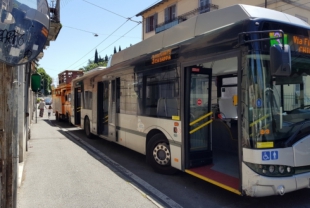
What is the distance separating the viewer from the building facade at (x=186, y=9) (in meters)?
16.8

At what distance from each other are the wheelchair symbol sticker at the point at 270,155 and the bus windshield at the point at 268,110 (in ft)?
0.29

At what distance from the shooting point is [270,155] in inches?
149

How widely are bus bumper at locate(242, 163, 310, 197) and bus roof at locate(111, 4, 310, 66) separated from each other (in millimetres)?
2342

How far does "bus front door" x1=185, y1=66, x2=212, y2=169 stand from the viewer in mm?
5230

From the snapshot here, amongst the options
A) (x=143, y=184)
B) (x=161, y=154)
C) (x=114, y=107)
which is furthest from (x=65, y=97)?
(x=143, y=184)

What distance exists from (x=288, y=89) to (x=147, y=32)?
24.7m

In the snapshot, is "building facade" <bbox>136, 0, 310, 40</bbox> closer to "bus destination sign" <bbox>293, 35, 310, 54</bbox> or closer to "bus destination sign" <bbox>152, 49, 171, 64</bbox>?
"bus destination sign" <bbox>152, 49, 171, 64</bbox>

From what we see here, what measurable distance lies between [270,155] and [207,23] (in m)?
2.75

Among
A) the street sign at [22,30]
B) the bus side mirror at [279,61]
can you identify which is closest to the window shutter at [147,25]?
the bus side mirror at [279,61]

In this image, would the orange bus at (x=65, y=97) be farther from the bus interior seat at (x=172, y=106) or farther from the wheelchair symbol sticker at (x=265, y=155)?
the wheelchair symbol sticker at (x=265, y=155)

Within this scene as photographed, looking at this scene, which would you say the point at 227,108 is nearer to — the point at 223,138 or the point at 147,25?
the point at 223,138

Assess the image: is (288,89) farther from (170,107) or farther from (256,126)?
(170,107)

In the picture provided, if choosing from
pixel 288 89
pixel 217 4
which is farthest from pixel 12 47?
pixel 217 4

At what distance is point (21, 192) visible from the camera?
4996 mm
